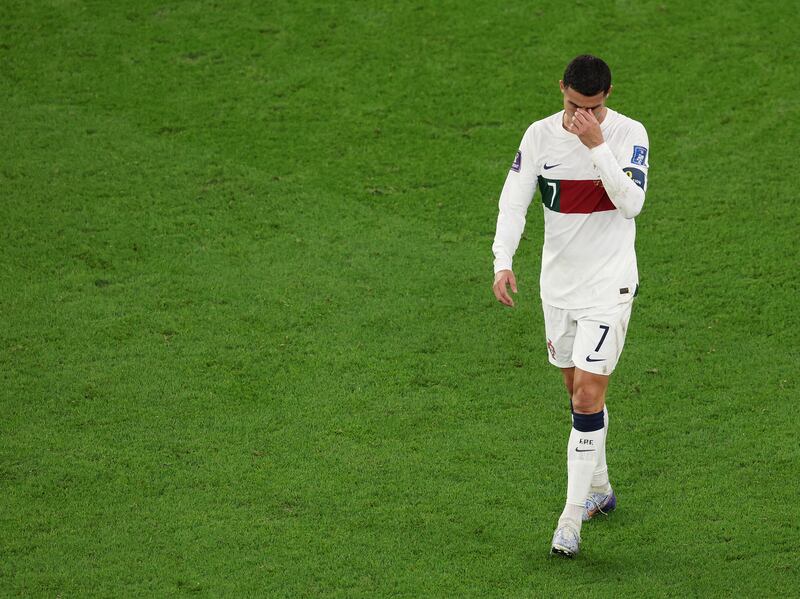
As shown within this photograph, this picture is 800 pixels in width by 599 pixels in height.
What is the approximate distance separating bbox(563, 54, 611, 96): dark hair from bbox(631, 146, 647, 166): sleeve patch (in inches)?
11.7

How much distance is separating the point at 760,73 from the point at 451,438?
464cm

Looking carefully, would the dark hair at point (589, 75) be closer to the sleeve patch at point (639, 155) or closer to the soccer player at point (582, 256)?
the soccer player at point (582, 256)

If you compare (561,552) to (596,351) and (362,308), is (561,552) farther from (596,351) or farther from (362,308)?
(362,308)

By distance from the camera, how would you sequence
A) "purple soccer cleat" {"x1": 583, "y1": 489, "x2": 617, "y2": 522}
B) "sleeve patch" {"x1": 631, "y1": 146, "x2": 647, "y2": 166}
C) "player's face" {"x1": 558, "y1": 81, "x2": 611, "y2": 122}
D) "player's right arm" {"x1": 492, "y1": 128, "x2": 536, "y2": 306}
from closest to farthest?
"player's face" {"x1": 558, "y1": 81, "x2": 611, "y2": 122} < "sleeve patch" {"x1": 631, "y1": 146, "x2": 647, "y2": 166} < "player's right arm" {"x1": 492, "y1": 128, "x2": 536, "y2": 306} < "purple soccer cleat" {"x1": 583, "y1": 489, "x2": 617, "y2": 522}

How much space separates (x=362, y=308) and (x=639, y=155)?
247cm

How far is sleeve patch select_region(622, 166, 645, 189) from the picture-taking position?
14.6ft

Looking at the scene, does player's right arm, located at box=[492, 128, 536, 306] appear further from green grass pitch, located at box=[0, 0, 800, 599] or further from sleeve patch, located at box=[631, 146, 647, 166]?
green grass pitch, located at box=[0, 0, 800, 599]

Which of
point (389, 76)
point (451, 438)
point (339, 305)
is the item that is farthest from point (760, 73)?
point (451, 438)

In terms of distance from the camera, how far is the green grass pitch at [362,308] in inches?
185

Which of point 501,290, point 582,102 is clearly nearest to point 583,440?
point 501,290

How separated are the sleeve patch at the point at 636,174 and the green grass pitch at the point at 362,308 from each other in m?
1.47

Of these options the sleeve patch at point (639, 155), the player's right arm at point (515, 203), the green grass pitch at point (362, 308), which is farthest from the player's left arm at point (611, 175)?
the green grass pitch at point (362, 308)

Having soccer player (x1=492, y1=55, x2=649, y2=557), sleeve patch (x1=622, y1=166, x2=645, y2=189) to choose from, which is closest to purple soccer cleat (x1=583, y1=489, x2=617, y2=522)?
soccer player (x1=492, y1=55, x2=649, y2=557)

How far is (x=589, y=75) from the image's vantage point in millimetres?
4375
